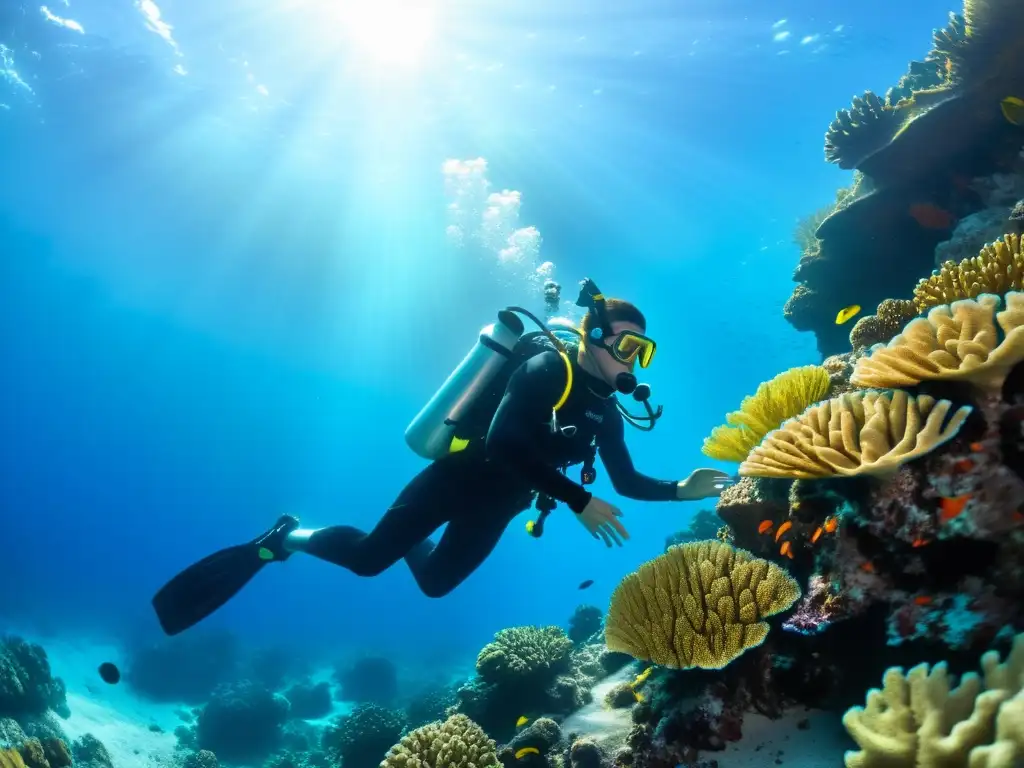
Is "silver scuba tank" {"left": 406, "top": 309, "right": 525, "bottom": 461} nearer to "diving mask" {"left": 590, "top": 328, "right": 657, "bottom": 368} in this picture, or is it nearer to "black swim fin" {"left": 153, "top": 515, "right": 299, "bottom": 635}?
"diving mask" {"left": 590, "top": 328, "right": 657, "bottom": 368}

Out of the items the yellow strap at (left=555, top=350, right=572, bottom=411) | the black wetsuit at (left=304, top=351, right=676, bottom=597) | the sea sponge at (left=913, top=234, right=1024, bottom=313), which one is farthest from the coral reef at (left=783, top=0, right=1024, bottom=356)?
the yellow strap at (left=555, top=350, right=572, bottom=411)

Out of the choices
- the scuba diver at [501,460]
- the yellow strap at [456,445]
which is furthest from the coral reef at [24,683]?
the yellow strap at [456,445]

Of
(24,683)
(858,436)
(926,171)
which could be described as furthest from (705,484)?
(24,683)

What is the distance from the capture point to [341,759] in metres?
11.1

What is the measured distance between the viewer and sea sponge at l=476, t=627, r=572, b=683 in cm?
695

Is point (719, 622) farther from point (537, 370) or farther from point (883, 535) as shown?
point (537, 370)

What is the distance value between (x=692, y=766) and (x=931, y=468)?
217 centimetres

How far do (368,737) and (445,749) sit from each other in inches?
318

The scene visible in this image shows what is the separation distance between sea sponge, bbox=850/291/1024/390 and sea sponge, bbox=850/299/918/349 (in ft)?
7.71

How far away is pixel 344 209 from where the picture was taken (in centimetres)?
3719

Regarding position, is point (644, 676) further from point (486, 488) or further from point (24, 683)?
point (24, 683)

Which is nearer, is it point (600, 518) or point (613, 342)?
point (600, 518)

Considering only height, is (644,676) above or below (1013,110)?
below

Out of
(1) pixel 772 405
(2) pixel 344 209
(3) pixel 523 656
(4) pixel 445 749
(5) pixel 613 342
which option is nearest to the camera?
(1) pixel 772 405
